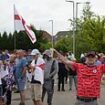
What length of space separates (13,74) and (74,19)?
122ft

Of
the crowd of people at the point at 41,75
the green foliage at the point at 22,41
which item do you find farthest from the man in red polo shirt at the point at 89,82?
the green foliage at the point at 22,41

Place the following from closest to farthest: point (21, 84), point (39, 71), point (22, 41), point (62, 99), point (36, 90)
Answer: point (36, 90) → point (39, 71) → point (21, 84) → point (62, 99) → point (22, 41)

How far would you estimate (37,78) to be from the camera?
13648 mm

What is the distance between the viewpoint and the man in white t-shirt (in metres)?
13.6

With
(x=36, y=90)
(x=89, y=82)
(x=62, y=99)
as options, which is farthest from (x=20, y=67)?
(x=89, y=82)

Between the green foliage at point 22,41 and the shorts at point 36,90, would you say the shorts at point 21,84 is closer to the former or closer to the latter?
the shorts at point 36,90

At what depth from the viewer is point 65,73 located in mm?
22828

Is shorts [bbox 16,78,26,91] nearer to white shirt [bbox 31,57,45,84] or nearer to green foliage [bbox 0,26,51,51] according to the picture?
white shirt [bbox 31,57,45,84]

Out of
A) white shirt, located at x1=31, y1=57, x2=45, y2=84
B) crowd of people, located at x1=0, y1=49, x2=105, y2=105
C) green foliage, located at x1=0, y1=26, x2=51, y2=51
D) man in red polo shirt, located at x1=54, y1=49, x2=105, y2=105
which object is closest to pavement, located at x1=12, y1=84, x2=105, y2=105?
crowd of people, located at x1=0, y1=49, x2=105, y2=105

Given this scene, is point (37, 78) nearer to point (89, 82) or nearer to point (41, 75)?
point (41, 75)

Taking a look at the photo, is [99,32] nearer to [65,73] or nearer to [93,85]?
[65,73]

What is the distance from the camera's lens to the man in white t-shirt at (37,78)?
44.7 ft

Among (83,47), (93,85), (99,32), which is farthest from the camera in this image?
(83,47)

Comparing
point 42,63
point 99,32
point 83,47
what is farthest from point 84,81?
point 83,47
